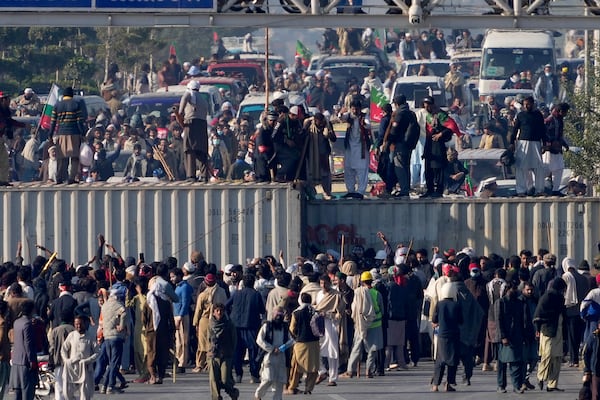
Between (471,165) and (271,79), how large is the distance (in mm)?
21594

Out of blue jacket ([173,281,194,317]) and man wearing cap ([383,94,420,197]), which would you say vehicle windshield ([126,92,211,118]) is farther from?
blue jacket ([173,281,194,317])

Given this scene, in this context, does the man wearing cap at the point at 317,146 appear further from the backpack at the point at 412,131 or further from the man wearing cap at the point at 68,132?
the man wearing cap at the point at 68,132

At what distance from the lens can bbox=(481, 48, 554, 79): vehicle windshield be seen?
54.6 m

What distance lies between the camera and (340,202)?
29.7 metres

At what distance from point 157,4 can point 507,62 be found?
29.9 meters

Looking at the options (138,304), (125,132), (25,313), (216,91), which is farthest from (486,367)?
(216,91)

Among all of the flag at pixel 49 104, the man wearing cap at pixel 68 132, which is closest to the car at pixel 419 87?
the flag at pixel 49 104

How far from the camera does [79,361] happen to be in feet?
69.8

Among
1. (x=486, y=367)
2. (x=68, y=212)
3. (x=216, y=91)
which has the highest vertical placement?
(x=216, y=91)

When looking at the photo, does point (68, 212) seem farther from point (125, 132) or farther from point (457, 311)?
point (125, 132)

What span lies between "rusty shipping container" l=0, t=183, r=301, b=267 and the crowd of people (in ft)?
7.91

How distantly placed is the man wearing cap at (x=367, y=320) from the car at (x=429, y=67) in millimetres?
33671

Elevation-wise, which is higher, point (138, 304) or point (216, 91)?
point (216, 91)

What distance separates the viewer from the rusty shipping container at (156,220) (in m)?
29.1
